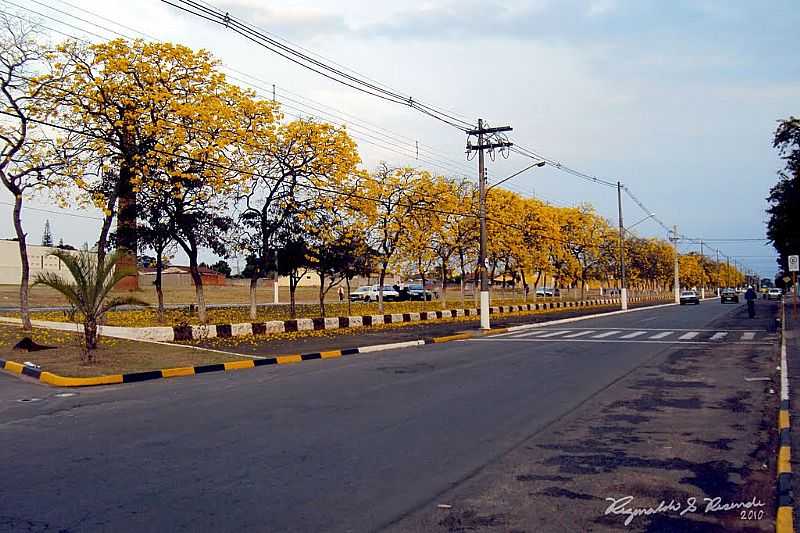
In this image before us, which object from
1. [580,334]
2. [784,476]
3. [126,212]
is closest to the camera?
[784,476]

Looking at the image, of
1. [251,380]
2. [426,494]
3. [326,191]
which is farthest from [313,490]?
[326,191]

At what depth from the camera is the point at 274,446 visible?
27.8ft

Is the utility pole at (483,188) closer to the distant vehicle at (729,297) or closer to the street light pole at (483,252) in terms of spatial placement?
the street light pole at (483,252)

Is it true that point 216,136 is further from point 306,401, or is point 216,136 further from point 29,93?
point 306,401

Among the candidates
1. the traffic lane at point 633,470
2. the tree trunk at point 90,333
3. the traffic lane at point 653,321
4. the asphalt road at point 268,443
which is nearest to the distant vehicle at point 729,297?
the traffic lane at point 653,321

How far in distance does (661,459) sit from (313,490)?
3693 mm

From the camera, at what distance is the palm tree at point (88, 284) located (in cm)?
1672

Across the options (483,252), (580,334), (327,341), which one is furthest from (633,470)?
(483,252)

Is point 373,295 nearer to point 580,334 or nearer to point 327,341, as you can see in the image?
point 580,334

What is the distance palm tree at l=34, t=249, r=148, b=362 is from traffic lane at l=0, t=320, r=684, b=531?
11.4 feet

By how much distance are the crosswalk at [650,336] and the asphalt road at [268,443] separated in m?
9.47

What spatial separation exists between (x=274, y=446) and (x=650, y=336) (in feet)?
69.7

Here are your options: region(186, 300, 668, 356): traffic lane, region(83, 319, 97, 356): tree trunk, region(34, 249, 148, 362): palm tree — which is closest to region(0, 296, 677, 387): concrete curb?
region(186, 300, 668, 356): traffic lane

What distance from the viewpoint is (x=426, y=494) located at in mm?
6520
